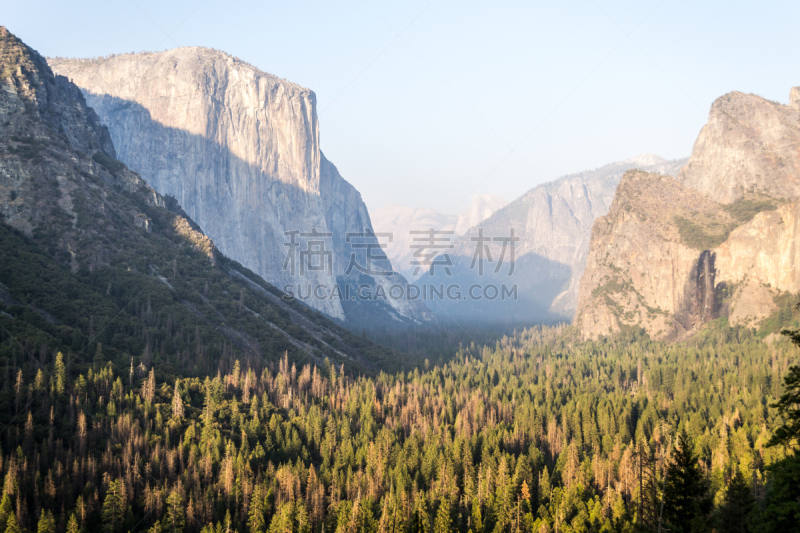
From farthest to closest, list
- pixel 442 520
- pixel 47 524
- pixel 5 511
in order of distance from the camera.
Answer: pixel 442 520, pixel 5 511, pixel 47 524

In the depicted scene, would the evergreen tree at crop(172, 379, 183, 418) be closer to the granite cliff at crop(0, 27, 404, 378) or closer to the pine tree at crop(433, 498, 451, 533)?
the granite cliff at crop(0, 27, 404, 378)

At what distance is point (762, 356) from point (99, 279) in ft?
530

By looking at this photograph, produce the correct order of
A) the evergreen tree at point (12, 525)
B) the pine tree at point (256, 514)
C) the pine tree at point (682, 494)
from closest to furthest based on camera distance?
1. the pine tree at point (682, 494)
2. the evergreen tree at point (12, 525)
3. the pine tree at point (256, 514)

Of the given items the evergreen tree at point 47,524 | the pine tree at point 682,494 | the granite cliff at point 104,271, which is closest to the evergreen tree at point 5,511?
the evergreen tree at point 47,524

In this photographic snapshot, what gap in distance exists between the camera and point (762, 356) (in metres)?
152

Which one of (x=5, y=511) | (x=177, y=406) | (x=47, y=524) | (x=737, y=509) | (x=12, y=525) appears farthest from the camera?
(x=177, y=406)

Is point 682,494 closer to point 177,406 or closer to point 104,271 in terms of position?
point 177,406

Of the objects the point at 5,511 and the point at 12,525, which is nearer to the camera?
the point at 12,525

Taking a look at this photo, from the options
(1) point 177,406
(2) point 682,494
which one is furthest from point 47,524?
(2) point 682,494

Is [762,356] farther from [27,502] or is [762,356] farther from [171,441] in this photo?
[27,502]

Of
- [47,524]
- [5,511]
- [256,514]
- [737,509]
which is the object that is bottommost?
[256,514]

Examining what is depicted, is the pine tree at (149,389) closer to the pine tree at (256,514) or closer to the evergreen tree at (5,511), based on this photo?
the pine tree at (256,514)

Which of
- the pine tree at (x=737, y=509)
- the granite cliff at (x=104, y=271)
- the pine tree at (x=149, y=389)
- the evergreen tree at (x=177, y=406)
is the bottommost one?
the pine tree at (x=737, y=509)

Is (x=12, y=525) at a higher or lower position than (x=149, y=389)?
lower
